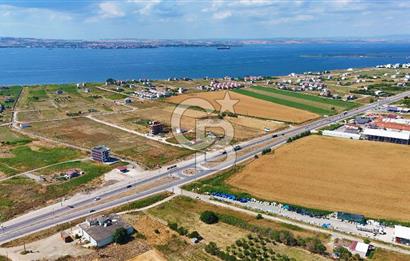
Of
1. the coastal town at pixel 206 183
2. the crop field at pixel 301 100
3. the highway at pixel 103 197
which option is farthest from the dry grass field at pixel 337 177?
the crop field at pixel 301 100

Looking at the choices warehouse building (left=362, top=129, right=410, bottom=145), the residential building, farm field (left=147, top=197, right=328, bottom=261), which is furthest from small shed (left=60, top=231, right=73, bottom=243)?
warehouse building (left=362, top=129, right=410, bottom=145)

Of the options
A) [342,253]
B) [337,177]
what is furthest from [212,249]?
[337,177]

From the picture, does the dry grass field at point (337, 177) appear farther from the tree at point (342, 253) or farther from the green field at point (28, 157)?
the green field at point (28, 157)

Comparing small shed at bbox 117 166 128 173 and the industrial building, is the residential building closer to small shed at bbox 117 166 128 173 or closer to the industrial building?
Result: small shed at bbox 117 166 128 173

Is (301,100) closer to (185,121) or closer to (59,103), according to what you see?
(185,121)

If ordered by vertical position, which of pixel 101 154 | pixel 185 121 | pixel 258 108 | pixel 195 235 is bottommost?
pixel 195 235

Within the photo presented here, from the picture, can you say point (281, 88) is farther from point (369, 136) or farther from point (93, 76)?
point (93, 76)
